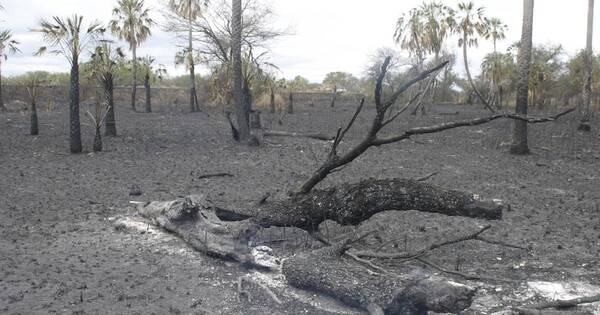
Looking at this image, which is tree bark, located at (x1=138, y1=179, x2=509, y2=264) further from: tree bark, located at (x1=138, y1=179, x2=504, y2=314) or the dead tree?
the dead tree

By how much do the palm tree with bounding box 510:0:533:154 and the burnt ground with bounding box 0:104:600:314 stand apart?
0.54 meters

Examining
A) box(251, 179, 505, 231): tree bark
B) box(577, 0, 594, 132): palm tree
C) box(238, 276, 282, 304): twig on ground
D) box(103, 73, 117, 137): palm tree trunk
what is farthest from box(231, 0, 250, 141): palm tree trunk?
box(577, 0, 594, 132): palm tree

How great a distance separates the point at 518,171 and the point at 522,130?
375 cm

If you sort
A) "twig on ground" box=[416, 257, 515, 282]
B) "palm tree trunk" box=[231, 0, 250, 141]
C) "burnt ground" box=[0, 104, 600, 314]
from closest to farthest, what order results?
"twig on ground" box=[416, 257, 515, 282]
"burnt ground" box=[0, 104, 600, 314]
"palm tree trunk" box=[231, 0, 250, 141]

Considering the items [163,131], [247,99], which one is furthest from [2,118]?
[247,99]

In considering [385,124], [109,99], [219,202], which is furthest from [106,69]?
[385,124]

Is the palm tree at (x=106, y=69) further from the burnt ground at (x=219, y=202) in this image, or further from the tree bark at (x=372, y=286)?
the tree bark at (x=372, y=286)

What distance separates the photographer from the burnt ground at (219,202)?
575 centimetres

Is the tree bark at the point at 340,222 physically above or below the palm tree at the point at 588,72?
below

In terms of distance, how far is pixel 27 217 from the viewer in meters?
9.09

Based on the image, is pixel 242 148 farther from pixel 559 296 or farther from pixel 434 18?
pixel 434 18

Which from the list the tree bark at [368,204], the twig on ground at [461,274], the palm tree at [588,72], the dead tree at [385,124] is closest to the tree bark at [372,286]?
the twig on ground at [461,274]

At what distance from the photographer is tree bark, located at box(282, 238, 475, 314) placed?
486 cm

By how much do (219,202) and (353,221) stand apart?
389 cm
